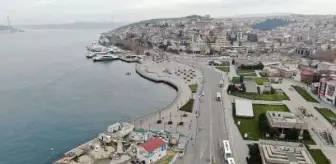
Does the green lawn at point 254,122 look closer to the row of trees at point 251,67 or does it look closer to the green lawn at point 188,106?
the green lawn at point 188,106

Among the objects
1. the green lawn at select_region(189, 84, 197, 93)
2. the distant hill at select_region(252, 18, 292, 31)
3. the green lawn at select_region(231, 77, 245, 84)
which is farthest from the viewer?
the distant hill at select_region(252, 18, 292, 31)

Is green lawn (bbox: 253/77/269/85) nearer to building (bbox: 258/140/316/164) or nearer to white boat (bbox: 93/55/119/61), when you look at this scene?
building (bbox: 258/140/316/164)

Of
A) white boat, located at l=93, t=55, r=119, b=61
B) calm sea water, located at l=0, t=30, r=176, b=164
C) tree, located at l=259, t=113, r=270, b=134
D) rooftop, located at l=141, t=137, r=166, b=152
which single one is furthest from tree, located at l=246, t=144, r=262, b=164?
white boat, located at l=93, t=55, r=119, b=61

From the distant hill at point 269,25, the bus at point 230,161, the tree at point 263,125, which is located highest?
the distant hill at point 269,25

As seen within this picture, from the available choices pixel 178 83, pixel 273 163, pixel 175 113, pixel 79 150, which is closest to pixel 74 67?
pixel 178 83

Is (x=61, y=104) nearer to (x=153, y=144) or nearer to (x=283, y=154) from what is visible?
(x=153, y=144)

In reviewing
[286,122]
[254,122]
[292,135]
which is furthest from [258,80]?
[292,135]

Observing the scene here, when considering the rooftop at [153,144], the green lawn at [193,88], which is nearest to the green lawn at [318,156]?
the rooftop at [153,144]
